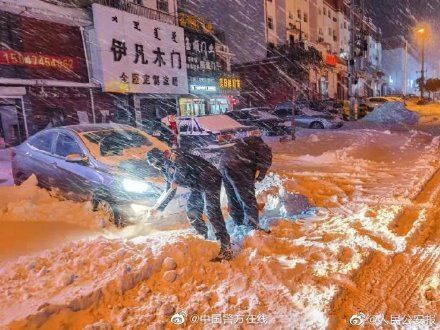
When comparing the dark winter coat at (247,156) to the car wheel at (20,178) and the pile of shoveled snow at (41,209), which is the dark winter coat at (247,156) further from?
the car wheel at (20,178)

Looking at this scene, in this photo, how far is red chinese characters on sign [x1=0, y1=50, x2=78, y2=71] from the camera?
13314mm

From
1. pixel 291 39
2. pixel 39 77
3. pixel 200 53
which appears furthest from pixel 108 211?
pixel 291 39

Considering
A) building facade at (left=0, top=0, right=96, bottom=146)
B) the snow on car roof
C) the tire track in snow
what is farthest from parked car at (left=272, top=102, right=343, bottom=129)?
the tire track in snow

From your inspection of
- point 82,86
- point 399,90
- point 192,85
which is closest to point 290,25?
point 192,85

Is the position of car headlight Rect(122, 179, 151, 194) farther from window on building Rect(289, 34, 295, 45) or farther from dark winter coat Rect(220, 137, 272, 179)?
window on building Rect(289, 34, 295, 45)

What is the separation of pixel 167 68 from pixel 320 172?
13822 mm

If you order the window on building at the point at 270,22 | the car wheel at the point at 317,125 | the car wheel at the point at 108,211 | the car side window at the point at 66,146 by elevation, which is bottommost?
the car wheel at the point at 108,211

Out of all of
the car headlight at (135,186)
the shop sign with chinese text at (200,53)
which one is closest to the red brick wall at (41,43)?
the shop sign with chinese text at (200,53)

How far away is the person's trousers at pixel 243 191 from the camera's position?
4.80 meters

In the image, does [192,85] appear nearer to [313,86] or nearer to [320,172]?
[320,172]

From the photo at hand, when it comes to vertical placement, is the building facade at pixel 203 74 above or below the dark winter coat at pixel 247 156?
above

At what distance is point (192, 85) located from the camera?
22266mm

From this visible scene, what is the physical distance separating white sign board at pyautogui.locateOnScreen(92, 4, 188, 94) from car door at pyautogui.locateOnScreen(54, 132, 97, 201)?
36.7 ft

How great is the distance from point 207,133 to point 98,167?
5.59 m
